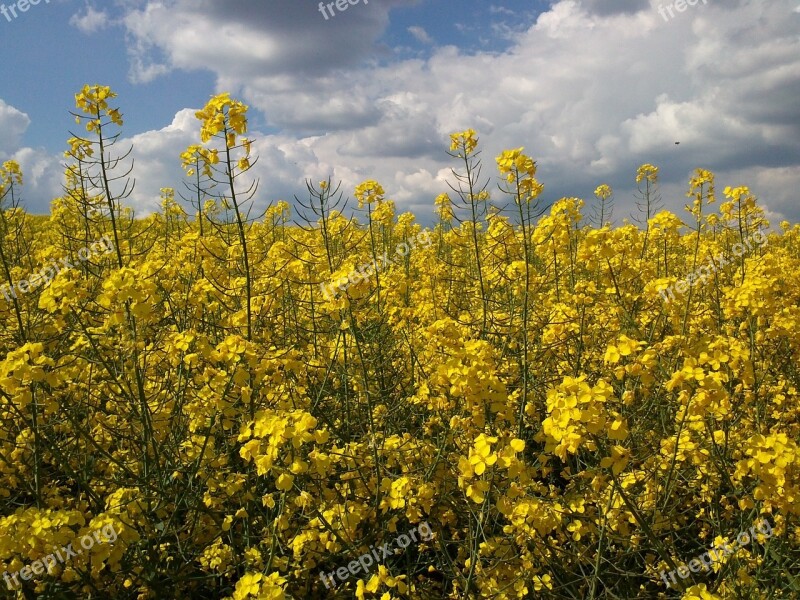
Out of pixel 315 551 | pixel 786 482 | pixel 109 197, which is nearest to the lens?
pixel 786 482

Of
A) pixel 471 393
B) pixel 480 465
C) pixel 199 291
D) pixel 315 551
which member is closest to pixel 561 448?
pixel 480 465

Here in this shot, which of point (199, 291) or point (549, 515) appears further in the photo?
point (199, 291)

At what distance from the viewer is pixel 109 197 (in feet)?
10.1

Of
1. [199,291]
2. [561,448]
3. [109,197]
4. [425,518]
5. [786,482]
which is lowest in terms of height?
[425,518]

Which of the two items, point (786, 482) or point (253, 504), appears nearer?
point (786, 482)

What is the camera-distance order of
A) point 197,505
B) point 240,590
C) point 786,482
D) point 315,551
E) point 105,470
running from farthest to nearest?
point 105,470 < point 197,505 < point 315,551 < point 786,482 < point 240,590

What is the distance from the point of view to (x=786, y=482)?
214 cm

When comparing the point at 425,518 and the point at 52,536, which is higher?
the point at 52,536

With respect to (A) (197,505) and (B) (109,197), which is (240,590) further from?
(B) (109,197)

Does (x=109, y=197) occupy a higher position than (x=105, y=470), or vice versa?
(x=109, y=197)

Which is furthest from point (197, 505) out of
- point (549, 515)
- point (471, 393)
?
point (549, 515)

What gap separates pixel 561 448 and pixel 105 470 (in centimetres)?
278

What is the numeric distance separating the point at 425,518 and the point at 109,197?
2544mm

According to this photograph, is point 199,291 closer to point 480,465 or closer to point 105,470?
point 105,470
